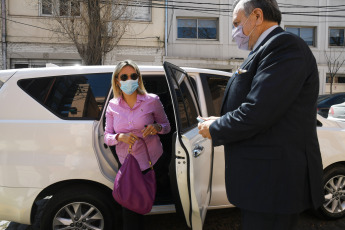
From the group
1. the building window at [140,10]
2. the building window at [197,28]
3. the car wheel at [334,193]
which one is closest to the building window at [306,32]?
the building window at [197,28]

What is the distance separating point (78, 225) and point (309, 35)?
1636 cm

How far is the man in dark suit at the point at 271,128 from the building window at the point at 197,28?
1304 cm

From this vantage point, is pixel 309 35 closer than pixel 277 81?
No

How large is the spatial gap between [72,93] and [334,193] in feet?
9.94

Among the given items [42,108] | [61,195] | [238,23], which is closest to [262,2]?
[238,23]

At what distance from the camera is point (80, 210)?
8.25ft

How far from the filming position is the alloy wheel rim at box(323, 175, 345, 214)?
310 cm

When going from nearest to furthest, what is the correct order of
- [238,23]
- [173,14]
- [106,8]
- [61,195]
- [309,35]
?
1. [238,23]
2. [61,195]
3. [106,8]
4. [173,14]
5. [309,35]

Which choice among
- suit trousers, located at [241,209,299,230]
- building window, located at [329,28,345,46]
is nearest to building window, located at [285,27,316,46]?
building window, located at [329,28,345,46]

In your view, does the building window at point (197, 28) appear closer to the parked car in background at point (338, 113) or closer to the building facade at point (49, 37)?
the building facade at point (49, 37)

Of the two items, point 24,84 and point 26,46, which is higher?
point 26,46

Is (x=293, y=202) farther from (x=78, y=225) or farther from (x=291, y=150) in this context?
(x=78, y=225)

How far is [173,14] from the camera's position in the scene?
1362 cm

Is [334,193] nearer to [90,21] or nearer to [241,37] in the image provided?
[241,37]
